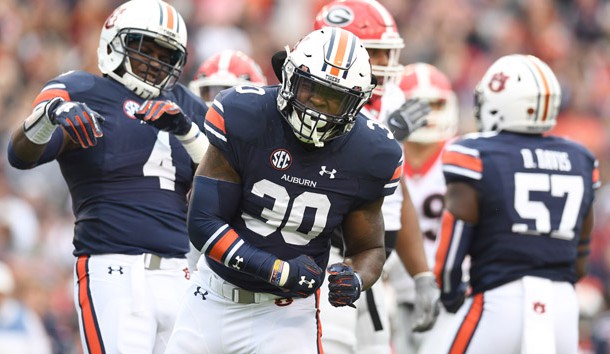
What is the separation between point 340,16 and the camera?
630 cm

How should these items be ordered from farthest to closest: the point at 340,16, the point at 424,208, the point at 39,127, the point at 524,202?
the point at 424,208 < the point at 340,16 < the point at 524,202 < the point at 39,127

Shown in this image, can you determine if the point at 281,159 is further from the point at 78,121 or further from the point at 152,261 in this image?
the point at 152,261

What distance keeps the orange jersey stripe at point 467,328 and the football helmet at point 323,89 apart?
1576mm

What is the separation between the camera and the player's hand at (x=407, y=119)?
611 cm

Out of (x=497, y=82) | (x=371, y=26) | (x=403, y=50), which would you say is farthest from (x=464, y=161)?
(x=403, y=50)

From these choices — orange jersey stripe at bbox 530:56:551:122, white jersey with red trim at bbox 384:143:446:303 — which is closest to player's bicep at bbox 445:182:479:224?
orange jersey stripe at bbox 530:56:551:122

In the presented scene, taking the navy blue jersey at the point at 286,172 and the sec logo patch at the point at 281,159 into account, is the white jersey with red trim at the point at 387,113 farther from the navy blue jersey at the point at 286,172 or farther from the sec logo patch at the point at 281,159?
the sec logo patch at the point at 281,159

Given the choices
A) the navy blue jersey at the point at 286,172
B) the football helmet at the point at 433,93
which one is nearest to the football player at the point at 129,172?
the navy blue jersey at the point at 286,172

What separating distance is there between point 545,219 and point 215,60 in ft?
7.09

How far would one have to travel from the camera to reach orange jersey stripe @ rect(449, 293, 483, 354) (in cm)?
589

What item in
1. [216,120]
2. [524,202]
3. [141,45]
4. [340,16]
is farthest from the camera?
[340,16]

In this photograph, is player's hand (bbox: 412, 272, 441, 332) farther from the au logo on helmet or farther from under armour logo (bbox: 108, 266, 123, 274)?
under armour logo (bbox: 108, 266, 123, 274)

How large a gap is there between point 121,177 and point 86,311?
2.03 feet

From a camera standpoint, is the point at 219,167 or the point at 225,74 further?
the point at 225,74
